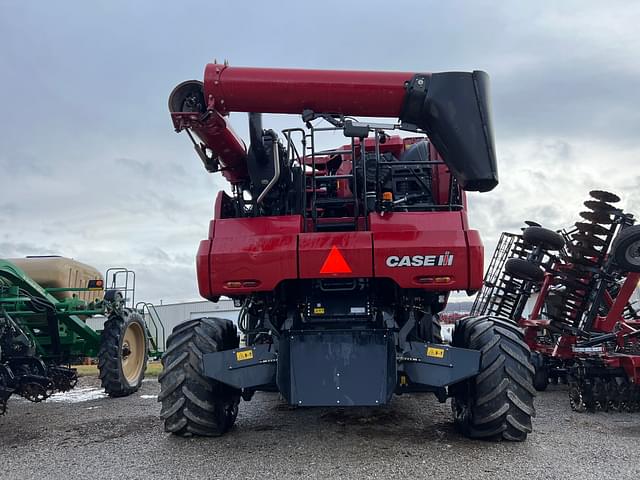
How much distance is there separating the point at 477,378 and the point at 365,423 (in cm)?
159

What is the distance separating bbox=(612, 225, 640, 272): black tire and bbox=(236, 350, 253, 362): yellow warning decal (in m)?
5.30

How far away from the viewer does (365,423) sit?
6.27 m

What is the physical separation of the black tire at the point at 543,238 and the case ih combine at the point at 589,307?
2cm

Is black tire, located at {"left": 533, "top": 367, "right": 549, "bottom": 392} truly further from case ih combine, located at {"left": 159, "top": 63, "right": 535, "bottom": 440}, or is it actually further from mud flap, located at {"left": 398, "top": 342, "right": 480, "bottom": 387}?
mud flap, located at {"left": 398, "top": 342, "right": 480, "bottom": 387}

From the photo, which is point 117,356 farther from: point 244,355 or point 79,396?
point 244,355

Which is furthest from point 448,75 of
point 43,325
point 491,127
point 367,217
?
point 43,325

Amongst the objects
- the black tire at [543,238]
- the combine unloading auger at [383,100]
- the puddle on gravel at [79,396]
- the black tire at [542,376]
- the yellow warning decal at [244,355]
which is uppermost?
the combine unloading auger at [383,100]

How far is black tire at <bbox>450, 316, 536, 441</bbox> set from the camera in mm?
5094

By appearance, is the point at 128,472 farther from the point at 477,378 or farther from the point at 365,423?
the point at 477,378

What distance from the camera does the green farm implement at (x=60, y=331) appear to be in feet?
22.9

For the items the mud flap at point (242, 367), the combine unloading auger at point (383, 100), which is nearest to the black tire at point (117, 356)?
the mud flap at point (242, 367)

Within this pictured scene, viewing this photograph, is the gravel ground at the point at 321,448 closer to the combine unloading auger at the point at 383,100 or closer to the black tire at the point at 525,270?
the combine unloading auger at the point at 383,100

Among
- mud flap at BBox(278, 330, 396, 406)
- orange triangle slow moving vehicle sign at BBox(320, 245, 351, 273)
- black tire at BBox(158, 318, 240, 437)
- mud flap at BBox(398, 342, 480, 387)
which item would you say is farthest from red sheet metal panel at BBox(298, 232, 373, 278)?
black tire at BBox(158, 318, 240, 437)

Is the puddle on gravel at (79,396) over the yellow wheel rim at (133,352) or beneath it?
beneath
